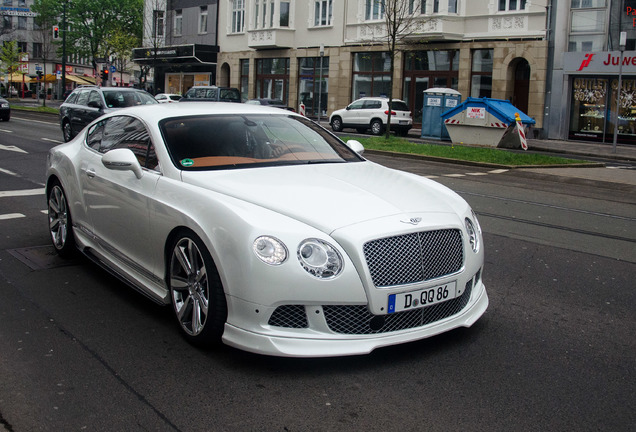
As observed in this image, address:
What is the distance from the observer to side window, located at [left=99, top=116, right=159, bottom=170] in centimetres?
519

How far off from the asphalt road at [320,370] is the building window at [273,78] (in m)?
39.1

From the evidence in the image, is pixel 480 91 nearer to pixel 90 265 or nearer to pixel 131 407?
pixel 90 265

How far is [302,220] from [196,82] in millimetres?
49321

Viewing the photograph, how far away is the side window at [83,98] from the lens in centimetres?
2032

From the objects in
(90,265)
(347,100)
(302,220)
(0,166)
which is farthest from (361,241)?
(347,100)

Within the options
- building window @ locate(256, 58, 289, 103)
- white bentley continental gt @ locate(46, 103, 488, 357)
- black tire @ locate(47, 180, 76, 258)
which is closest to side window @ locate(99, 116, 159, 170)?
white bentley continental gt @ locate(46, 103, 488, 357)

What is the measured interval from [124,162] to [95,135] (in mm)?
1503

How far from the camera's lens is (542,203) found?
1111 cm

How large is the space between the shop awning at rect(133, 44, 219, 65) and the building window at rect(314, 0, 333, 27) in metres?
10.0

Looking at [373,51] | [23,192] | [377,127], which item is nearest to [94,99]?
[23,192]

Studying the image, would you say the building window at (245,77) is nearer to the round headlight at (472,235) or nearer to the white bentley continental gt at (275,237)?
the white bentley continental gt at (275,237)

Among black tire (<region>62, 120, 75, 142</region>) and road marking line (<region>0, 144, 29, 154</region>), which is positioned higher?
black tire (<region>62, 120, 75, 142</region>)

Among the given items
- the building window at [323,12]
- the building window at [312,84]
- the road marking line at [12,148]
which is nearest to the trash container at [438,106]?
the building window at [312,84]

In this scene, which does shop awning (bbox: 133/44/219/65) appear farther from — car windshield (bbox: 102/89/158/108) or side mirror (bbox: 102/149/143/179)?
side mirror (bbox: 102/149/143/179)
